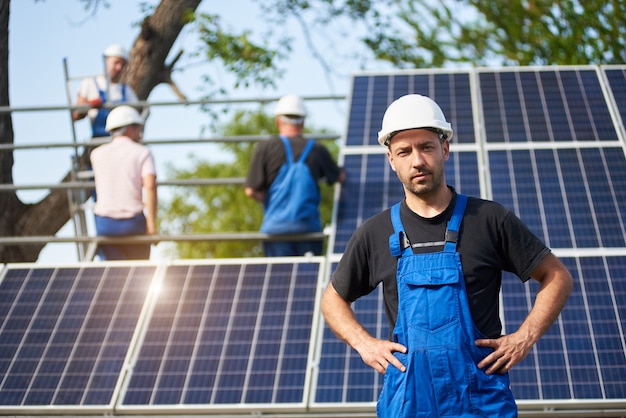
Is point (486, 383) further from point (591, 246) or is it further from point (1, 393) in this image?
point (1, 393)

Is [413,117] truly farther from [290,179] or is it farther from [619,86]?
[619,86]

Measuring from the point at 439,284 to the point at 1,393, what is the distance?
4555 millimetres

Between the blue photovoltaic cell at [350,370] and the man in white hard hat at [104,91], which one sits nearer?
the blue photovoltaic cell at [350,370]

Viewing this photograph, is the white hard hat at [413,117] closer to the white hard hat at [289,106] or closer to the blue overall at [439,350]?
the blue overall at [439,350]

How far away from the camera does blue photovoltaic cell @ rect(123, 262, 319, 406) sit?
24.9ft

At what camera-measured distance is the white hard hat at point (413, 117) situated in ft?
15.5

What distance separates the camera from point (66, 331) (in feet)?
27.3

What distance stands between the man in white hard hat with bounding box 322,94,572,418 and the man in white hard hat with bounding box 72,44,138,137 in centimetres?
668

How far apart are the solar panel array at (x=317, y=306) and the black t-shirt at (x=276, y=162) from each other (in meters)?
0.25

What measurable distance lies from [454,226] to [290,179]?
4457 mm

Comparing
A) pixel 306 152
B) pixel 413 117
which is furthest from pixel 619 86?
pixel 413 117

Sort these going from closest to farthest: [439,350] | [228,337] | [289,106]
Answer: [439,350]
[228,337]
[289,106]

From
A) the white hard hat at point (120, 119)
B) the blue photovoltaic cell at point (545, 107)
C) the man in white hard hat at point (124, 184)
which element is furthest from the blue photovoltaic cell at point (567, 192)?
the white hard hat at point (120, 119)

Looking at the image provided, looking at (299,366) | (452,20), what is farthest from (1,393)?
(452,20)
